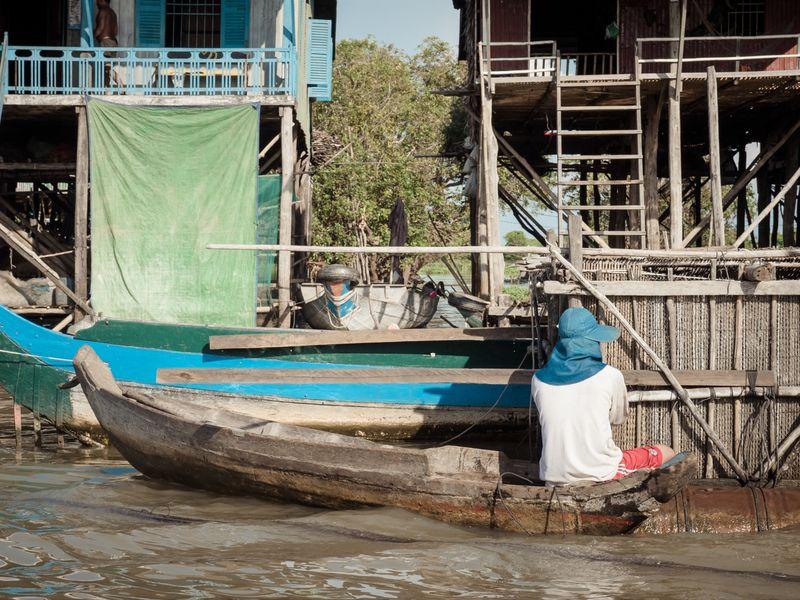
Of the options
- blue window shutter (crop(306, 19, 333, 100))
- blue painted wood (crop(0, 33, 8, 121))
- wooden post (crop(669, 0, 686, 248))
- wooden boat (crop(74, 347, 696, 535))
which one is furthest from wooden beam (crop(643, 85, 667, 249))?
blue painted wood (crop(0, 33, 8, 121))

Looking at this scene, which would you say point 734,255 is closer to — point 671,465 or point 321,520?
point 671,465

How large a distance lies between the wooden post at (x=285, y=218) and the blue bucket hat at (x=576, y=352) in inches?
226

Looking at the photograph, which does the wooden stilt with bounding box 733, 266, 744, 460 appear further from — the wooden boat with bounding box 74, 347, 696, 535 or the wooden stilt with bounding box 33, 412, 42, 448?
the wooden stilt with bounding box 33, 412, 42, 448

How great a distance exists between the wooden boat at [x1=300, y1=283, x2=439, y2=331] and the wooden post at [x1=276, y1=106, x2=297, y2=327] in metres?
0.25

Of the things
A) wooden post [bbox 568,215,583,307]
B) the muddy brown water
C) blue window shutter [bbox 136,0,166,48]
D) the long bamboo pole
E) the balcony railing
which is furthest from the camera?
blue window shutter [bbox 136,0,166,48]

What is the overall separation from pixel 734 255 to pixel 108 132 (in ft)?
25.5

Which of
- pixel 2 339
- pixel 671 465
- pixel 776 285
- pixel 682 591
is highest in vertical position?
pixel 776 285

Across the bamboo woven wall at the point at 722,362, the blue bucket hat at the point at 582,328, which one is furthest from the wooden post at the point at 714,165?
the blue bucket hat at the point at 582,328

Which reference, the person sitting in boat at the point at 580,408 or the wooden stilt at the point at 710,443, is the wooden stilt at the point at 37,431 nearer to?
the person sitting in boat at the point at 580,408

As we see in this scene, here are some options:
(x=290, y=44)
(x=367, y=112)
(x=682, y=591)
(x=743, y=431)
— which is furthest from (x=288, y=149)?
(x=367, y=112)

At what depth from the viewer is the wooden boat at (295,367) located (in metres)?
9.20

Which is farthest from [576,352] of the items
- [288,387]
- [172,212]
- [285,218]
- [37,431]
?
[172,212]

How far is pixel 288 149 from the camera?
38.5ft

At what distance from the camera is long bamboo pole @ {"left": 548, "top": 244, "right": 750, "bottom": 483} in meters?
6.48
